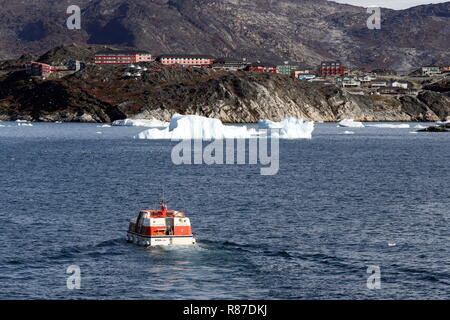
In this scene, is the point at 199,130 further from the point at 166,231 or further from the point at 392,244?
A: the point at 166,231

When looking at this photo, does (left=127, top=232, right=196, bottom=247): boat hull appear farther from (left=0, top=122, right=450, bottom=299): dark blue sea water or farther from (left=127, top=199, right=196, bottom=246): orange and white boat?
(left=0, top=122, right=450, bottom=299): dark blue sea water

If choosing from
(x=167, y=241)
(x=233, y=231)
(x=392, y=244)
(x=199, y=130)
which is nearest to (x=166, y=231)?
(x=167, y=241)

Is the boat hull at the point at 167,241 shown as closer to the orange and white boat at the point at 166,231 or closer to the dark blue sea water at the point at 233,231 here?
the orange and white boat at the point at 166,231

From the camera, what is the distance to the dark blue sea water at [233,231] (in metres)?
41.3

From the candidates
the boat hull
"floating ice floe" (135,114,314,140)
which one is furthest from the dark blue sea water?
"floating ice floe" (135,114,314,140)

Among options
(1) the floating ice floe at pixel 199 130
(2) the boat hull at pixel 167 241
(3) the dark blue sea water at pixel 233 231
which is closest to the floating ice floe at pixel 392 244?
(3) the dark blue sea water at pixel 233 231

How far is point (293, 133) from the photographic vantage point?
184 meters

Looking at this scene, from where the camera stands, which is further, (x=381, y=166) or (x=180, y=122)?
(x=180, y=122)

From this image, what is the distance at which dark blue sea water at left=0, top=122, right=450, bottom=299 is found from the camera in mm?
41344

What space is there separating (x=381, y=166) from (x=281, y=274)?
77.0 meters

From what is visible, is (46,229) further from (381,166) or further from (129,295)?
(381,166)

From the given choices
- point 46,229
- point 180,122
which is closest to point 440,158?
point 180,122

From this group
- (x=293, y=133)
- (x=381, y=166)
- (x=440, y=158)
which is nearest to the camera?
(x=381, y=166)
